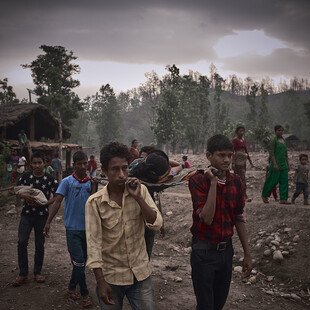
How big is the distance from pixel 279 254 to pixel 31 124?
53.2 ft

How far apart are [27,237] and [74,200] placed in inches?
40.1

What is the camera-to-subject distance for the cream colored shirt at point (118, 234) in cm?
205

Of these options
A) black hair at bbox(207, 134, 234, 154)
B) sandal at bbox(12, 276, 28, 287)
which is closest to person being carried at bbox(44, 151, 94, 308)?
sandal at bbox(12, 276, 28, 287)

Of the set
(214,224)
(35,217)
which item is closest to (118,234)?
(214,224)

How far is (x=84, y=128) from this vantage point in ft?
204

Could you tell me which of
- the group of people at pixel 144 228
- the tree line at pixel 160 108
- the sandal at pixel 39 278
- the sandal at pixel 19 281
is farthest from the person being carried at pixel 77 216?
the tree line at pixel 160 108

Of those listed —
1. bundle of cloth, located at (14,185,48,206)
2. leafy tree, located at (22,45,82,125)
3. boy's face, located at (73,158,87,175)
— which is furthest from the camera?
leafy tree, located at (22,45,82,125)

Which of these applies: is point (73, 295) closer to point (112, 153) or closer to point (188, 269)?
point (188, 269)

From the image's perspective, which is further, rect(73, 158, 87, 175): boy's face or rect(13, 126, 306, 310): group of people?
rect(73, 158, 87, 175): boy's face

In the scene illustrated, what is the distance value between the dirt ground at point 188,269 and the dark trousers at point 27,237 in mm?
300

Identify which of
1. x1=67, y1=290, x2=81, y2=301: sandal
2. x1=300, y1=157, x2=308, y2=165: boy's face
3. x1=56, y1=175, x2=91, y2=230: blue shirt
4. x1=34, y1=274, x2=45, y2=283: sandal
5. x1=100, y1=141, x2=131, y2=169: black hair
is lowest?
x1=67, y1=290, x2=81, y2=301: sandal

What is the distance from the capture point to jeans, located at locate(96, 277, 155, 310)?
2.06 m

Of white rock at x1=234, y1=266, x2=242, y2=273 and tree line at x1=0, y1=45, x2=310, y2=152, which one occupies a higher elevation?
tree line at x1=0, y1=45, x2=310, y2=152

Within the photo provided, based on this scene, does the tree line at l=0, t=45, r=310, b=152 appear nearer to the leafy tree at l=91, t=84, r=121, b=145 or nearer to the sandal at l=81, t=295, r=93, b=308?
the leafy tree at l=91, t=84, r=121, b=145
